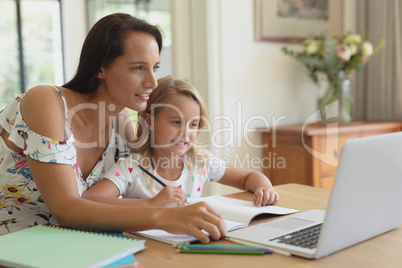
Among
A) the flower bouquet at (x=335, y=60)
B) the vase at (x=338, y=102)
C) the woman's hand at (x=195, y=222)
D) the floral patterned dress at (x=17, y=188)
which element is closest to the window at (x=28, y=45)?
the flower bouquet at (x=335, y=60)

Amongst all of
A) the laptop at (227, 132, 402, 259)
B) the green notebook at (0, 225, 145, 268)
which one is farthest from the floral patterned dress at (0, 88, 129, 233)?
the laptop at (227, 132, 402, 259)

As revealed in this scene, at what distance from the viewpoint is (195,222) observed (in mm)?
1011

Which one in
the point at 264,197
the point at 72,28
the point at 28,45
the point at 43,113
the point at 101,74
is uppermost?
the point at 72,28

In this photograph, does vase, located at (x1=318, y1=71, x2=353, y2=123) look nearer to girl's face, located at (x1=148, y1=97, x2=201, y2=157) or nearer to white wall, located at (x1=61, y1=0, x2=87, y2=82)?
girl's face, located at (x1=148, y1=97, x2=201, y2=157)

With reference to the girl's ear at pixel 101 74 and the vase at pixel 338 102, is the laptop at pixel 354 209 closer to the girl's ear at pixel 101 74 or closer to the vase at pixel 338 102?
the girl's ear at pixel 101 74

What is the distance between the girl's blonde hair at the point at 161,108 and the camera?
1643 millimetres

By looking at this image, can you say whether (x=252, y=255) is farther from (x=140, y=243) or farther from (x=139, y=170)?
(x=139, y=170)

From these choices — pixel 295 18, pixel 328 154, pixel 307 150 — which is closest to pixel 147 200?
pixel 307 150

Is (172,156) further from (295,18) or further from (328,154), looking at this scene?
(295,18)

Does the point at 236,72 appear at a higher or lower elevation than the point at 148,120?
higher

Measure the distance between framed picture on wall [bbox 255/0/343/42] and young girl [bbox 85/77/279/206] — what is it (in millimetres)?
1466

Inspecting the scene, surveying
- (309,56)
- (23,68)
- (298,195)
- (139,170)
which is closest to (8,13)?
(23,68)

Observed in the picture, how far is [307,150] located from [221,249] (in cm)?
188

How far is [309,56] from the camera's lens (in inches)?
120
